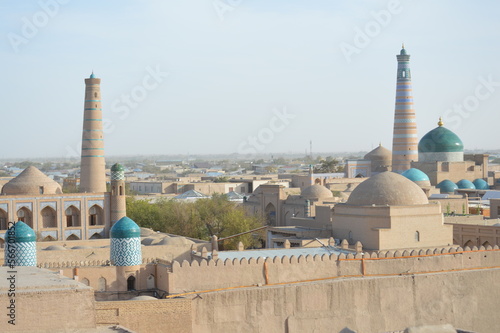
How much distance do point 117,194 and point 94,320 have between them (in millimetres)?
17959

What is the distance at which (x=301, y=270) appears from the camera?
21.2m

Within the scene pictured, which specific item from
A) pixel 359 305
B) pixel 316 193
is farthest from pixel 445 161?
pixel 359 305

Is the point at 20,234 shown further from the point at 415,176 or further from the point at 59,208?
the point at 415,176

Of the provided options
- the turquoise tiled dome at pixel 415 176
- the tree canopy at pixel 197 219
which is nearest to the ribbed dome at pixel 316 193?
the tree canopy at pixel 197 219

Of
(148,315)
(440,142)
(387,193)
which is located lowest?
(148,315)

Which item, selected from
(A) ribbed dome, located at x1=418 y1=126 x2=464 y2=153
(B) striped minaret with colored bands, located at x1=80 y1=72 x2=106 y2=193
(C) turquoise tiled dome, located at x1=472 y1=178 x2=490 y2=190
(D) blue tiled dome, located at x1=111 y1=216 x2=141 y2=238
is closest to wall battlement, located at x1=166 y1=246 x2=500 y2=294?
(D) blue tiled dome, located at x1=111 y1=216 x2=141 y2=238

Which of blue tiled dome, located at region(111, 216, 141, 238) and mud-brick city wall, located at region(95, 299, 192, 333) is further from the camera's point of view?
blue tiled dome, located at region(111, 216, 141, 238)

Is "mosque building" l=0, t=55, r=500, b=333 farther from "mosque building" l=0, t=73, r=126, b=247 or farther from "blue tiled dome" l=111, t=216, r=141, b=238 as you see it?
"mosque building" l=0, t=73, r=126, b=247

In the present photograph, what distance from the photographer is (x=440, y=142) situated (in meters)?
48.1

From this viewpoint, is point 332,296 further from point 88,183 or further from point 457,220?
point 88,183

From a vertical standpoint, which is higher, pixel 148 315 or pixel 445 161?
pixel 445 161

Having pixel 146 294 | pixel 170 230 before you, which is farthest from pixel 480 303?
pixel 170 230

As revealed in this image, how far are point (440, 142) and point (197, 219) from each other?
1801 centimetres

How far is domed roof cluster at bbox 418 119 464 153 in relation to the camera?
158 ft
